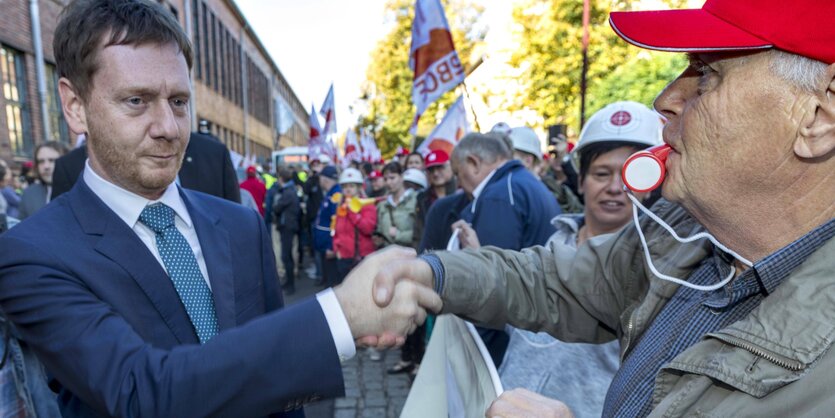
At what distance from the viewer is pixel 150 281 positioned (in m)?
1.34

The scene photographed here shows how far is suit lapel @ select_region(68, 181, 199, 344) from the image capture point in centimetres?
133

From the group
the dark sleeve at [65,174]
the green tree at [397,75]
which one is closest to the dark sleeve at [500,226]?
the dark sleeve at [65,174]

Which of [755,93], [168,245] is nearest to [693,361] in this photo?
[755,93]

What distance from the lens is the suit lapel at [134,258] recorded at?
133 centimetres

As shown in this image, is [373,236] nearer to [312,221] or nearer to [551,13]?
[312,221]

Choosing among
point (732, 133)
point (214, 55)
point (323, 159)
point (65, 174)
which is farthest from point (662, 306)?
point (214, 55)

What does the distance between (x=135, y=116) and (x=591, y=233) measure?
6.75 feet

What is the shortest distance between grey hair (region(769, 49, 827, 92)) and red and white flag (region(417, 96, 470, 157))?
6.20 m

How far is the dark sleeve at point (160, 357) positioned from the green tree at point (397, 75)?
22.4 metres

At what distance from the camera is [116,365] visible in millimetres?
1114

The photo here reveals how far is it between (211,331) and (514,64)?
769 inches

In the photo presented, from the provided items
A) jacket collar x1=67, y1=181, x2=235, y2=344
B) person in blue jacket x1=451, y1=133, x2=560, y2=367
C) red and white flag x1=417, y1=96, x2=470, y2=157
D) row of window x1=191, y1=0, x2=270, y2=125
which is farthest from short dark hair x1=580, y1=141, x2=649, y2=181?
row of window x1=191, y1=0, x2=270, y2=125

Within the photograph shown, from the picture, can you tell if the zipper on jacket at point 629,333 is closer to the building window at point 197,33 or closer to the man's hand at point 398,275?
the man's hand at point 398,275

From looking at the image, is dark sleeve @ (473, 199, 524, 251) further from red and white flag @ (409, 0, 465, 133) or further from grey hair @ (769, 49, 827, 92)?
red and white flag @ (409, 0, 465, 133)
